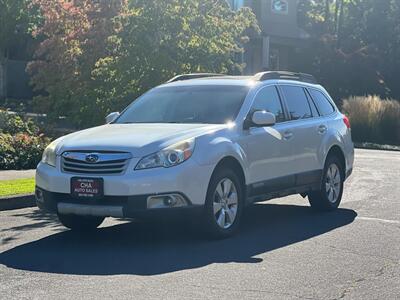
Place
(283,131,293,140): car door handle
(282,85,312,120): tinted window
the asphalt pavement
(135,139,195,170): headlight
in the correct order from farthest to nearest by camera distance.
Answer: (282,85,312,120): tinted window < (283,131,293,140): car door handle < (135,139,195,170): headlight < the asphalt pavement

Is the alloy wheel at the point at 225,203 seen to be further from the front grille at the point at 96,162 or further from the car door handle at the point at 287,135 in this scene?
the car door handle at the point at 287,135

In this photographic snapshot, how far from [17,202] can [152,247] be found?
3.54 m

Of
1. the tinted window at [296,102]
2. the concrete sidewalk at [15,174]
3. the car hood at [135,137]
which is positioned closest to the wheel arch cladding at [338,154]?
the tinted window at [296,102]

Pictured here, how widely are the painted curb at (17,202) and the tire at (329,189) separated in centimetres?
406

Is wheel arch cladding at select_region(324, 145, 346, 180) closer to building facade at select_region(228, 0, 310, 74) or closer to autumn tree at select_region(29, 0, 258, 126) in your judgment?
autumn tree at select_region(29, 0, 258, 126)

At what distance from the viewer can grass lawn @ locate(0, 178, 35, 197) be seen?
36.5 ft

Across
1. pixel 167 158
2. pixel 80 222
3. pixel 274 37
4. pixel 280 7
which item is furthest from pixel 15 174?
pixel 280 7

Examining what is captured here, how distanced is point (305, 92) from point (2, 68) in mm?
29331

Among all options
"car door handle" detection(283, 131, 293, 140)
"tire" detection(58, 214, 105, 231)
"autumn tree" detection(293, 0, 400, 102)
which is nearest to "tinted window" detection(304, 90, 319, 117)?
"car door handle" detection(283, 131, 293, 140)

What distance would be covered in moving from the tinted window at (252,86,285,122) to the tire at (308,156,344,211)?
1320mm

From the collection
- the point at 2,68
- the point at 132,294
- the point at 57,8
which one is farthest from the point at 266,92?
the point at 2,68

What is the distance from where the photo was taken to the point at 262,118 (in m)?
8.81

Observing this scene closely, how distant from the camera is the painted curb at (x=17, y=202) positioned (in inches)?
417

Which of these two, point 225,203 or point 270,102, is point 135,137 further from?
point 270,102
